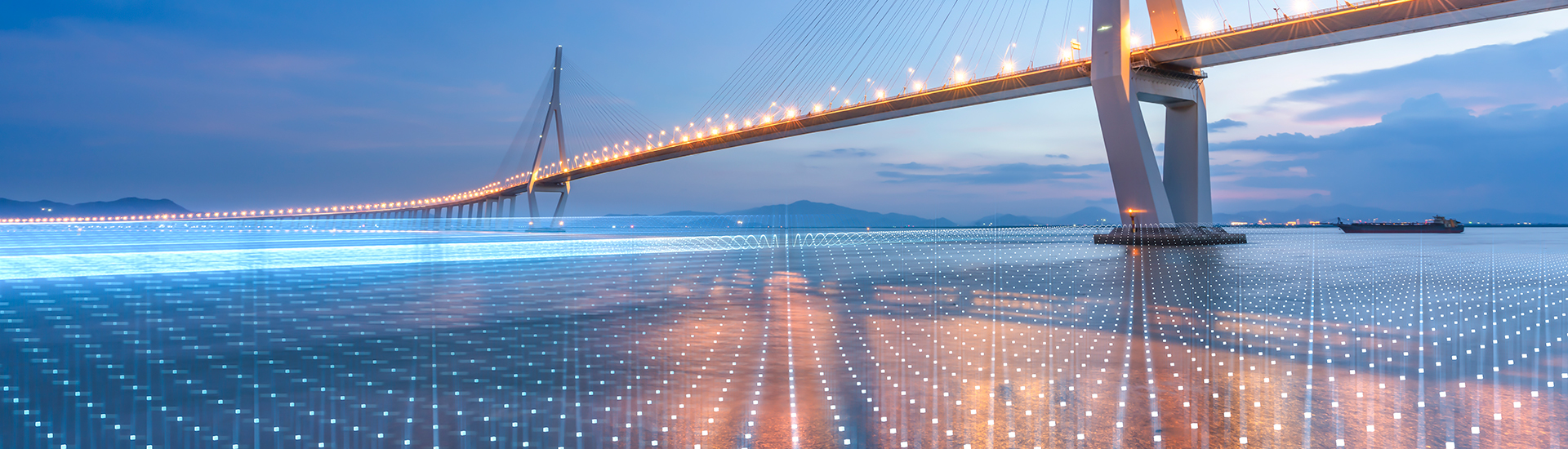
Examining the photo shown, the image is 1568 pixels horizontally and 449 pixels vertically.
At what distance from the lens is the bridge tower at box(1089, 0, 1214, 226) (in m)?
24.3

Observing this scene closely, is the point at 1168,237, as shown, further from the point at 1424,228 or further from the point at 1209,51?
the point at 1424,228

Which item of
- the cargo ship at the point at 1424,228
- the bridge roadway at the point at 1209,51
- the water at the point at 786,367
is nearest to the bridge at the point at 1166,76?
the bridge roadway at the point at 1209,51

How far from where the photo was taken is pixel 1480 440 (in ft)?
9.35

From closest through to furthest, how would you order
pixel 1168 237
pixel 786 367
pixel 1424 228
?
1. pixel 786 367
2. pixel 1168 237
3. pixel 1424 228

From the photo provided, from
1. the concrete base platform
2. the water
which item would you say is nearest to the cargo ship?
the concrete base platform

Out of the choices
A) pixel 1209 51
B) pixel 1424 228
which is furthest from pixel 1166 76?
pixel 1424 228

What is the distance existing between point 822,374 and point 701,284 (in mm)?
6613

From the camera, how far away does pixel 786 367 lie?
14.5ft

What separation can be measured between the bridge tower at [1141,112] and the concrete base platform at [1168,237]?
305mm

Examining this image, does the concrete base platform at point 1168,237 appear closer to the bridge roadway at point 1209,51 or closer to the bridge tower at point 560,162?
the bridge roadway at point 1209,51

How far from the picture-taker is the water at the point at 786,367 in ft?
10.1

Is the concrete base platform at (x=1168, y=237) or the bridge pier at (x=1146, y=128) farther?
the concrete base platform at (x=1168, y=237)

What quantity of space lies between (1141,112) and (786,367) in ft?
78.8

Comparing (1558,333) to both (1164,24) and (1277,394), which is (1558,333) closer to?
(1277,394)
